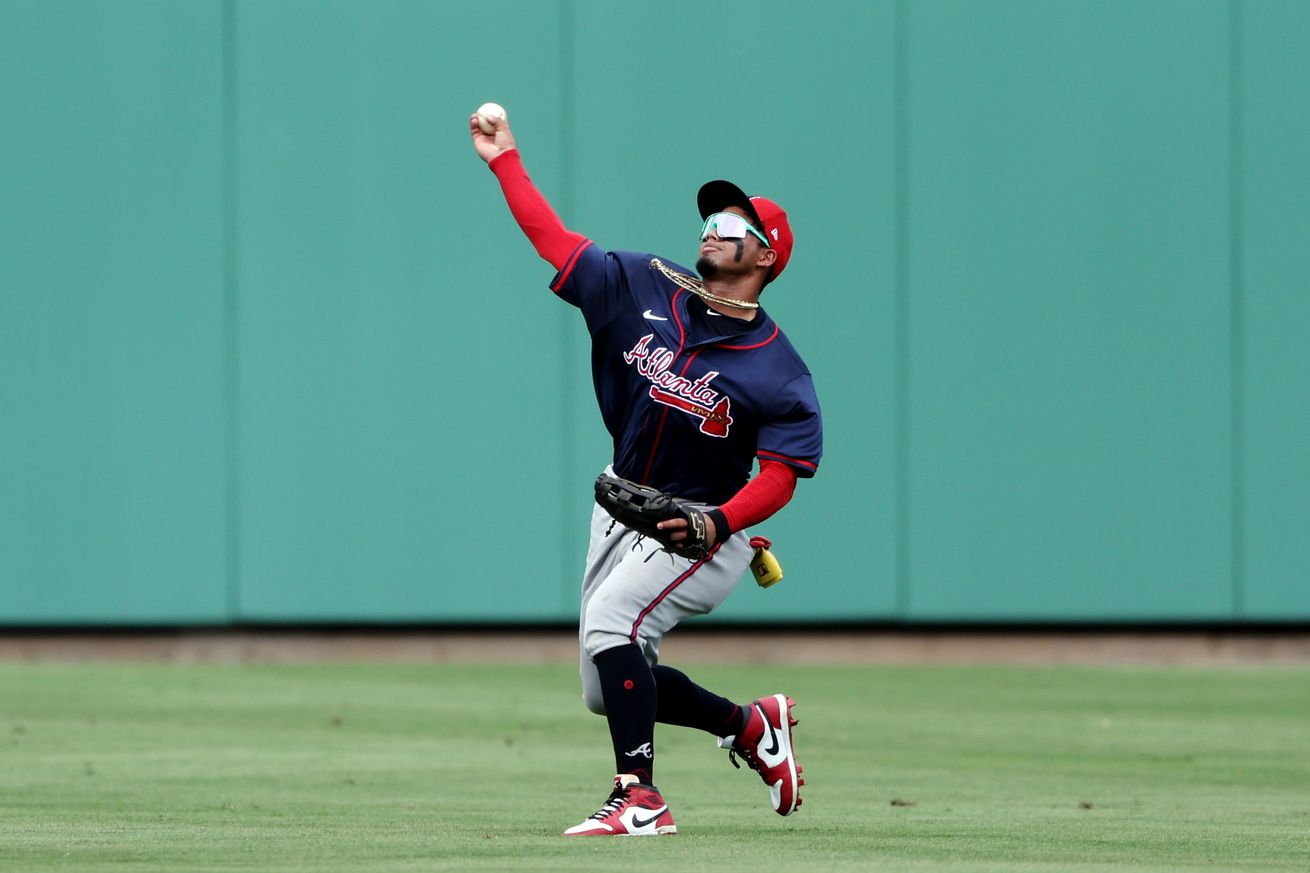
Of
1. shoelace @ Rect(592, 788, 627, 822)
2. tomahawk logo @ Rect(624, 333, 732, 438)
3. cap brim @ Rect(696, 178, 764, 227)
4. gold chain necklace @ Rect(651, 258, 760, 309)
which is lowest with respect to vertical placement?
shoelace @ Rect(592, 788, 627, 822)

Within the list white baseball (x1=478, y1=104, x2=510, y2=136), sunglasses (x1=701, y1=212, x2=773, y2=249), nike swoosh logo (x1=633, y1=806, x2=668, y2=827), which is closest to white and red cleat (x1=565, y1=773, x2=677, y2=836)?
nike swoosh logo (x1=633, y1=806, x2=668, y2=827)

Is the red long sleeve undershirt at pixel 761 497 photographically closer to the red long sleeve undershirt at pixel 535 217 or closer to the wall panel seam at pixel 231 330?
the red long sleeve undershirt at pixel 535 217

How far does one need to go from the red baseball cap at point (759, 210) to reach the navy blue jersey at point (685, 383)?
0.29 metres

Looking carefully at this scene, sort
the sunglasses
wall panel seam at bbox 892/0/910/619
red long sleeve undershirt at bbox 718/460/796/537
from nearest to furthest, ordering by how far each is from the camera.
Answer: red long sleeve undershirt at bbox 718/460/796/537 → the sunglasses → wall panel seam at bbox 892/0/910/619

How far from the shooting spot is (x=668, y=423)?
6898 millimetres

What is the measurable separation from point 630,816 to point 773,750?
0.99m

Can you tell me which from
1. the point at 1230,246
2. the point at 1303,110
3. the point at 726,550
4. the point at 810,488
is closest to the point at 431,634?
the point at 810,488

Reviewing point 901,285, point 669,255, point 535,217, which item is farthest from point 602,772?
point 901,285

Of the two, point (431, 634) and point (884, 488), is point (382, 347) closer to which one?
point (431, 634)

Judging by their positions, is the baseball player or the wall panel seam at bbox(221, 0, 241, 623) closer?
the baseball player

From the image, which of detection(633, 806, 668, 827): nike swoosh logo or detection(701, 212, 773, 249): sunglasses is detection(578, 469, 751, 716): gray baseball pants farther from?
detection(701, 212, 773, 249): sunglasses

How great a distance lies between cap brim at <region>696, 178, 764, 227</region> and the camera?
719 centimetres

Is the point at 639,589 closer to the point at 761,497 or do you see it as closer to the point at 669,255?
the point at 761,497

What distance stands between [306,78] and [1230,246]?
7.66 meters
